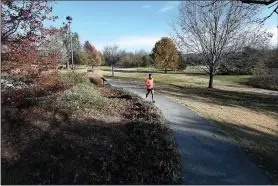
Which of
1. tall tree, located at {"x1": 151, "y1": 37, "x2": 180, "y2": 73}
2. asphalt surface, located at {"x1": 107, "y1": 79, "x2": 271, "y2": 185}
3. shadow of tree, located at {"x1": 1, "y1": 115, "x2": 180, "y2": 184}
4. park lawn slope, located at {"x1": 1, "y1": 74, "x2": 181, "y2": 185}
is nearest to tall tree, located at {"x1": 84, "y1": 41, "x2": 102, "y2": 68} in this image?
tall tree, located at {"x1": 151, "y1": 37, "x2": 180, "y2": 73}

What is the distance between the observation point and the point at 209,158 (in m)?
A: 9.47

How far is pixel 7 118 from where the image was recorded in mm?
9633

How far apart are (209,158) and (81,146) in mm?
3756

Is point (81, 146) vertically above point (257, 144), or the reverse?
point (81, 146)

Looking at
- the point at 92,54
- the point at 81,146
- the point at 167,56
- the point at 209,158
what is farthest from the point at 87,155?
the point at 92,54

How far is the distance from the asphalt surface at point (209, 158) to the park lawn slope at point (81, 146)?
0.40 meters

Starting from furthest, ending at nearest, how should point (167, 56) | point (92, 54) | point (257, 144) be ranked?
point (92, 54) < point (167, 56) < point (257, 144)

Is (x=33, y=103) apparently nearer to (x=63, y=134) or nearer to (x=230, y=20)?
(x=63, y=134)

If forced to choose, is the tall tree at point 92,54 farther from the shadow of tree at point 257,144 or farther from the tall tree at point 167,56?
the shadow of tree at point 257,144

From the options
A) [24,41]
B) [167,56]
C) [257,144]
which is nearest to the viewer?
[24,41]

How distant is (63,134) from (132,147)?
214 centimetres

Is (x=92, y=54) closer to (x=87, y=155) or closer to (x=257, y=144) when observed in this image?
(x=257, y=144)

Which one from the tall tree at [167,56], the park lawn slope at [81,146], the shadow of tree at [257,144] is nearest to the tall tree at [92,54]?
the tall tree at [167,56]

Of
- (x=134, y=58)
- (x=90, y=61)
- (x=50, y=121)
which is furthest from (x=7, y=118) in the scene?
(x=134, y=58)
